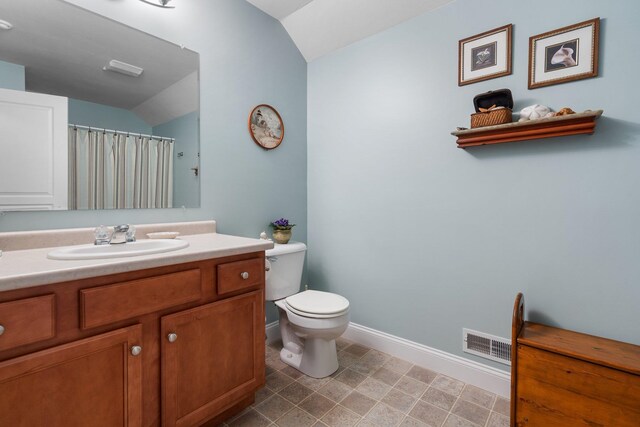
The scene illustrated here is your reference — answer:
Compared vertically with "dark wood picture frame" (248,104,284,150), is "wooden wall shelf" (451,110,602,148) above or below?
below

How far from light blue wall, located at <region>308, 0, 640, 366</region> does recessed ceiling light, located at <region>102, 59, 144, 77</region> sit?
133 centimetres

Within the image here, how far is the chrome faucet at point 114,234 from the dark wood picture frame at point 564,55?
217cm

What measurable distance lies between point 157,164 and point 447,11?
197 cm

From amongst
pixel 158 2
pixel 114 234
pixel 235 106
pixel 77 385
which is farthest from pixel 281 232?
pixel 158 2

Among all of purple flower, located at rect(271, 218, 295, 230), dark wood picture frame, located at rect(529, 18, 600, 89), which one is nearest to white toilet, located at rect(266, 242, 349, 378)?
purple flower, located at rect(271, 218, 295, 230)

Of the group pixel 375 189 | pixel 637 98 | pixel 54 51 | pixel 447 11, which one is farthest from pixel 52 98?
pixel 637 98

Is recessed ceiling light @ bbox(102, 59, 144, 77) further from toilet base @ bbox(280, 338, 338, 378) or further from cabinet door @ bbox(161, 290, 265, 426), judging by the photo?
toilet base @ bbox(280, 338, 338, 378)

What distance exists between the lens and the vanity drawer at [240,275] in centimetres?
136

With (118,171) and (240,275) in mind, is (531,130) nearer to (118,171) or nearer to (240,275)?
(240,275)

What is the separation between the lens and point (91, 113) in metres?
1.49

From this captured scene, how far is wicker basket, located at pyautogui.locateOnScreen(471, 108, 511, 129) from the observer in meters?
1.57

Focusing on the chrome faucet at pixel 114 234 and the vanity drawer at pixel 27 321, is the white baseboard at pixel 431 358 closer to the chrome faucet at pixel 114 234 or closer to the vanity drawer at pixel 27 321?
the chrome faucet at pixel 114 234

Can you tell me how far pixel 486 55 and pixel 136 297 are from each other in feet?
6.88

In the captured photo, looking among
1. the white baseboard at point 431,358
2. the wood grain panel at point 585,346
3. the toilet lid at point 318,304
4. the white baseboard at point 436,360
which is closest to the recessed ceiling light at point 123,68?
the toilet lid at point 318,304
